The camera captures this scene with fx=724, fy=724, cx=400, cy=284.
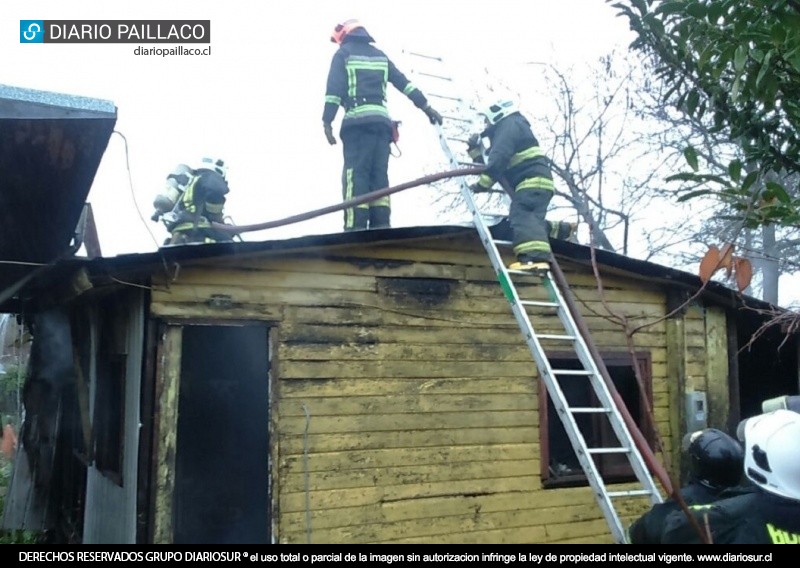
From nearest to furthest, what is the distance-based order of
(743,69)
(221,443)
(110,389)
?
(743,69), (110,389), (221,443)

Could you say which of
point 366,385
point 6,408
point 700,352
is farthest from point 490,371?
point 6,408

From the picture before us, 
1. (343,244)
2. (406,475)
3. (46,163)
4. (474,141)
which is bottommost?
(406,475)

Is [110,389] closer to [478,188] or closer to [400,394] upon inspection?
[400,394]

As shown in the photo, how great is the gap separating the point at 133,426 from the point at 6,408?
19.1m

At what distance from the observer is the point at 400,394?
569 centimetres

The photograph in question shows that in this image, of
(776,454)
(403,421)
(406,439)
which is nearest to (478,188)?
(403,421)

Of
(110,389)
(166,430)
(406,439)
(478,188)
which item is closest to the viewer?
(166,430)

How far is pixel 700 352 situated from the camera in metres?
7.02

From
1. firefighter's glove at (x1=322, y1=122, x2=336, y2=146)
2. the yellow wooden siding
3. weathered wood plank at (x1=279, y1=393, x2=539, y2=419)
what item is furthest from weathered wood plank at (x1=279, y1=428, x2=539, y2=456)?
firefighter's glove at (x1=322, y1=122, x2=336, y2=146)

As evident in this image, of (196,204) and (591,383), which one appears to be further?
(196,204)

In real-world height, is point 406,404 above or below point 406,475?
above

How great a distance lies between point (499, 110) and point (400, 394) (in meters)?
2.40

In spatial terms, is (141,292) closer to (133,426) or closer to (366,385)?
(133,426)

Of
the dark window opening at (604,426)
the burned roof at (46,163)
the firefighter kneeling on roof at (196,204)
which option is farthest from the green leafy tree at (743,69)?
the firefighter kneeling on roof at (196,204)
